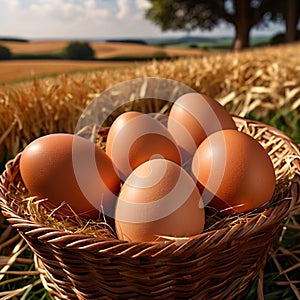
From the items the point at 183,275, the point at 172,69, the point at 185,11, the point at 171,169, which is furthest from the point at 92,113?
the point at 185,11

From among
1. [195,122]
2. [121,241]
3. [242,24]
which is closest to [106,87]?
[195,122]

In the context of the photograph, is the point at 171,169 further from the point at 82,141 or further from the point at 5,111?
the point at 5,111

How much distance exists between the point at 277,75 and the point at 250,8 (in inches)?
506

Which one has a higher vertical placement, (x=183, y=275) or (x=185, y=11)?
(x=185, y=11)

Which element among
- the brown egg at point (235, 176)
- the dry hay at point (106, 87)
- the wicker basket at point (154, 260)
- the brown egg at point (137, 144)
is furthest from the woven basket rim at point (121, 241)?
the dry hay at point (106, 87)

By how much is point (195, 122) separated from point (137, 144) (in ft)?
0.78

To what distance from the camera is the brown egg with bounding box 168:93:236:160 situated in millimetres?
1269

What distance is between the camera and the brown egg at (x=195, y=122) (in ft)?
4.16

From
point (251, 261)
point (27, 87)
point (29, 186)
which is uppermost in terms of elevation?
point (27, 87)

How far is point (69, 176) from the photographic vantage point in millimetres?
1043

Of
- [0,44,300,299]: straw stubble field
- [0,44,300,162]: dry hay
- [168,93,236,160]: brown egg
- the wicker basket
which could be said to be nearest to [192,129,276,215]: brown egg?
the wicker basket

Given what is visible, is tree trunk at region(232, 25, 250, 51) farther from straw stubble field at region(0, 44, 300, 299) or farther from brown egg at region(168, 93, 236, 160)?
brown egg at region(168, 93, 236, 160)

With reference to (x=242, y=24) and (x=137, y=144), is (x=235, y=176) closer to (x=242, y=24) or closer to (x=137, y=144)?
(x=137, y=144)

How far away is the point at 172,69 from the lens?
2375mm
